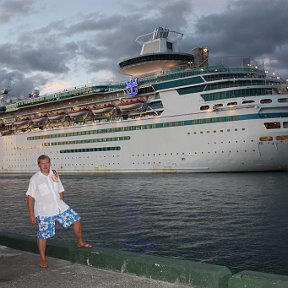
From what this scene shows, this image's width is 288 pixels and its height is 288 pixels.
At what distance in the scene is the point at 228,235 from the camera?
12.4m

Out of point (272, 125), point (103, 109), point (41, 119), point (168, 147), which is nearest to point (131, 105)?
point (103, 109)

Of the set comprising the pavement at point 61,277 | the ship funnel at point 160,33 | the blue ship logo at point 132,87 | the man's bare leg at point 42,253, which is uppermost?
the ship funnel at point 160,33

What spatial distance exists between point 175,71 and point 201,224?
35.0 m

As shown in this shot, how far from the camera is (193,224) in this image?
1438 centimetres

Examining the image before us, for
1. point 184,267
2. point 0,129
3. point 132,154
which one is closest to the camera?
point 184,267

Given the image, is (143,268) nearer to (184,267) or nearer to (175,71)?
(184,267)

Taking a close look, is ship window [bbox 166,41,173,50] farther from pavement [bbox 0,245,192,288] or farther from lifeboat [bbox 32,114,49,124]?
pavement [bbox 0,245,192,288]

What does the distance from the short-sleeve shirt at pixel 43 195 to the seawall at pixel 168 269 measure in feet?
2.11

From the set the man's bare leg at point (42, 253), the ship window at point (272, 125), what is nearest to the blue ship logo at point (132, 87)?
the ship window at point (272, 125)

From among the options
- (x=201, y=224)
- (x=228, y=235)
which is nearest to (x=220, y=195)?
(x=201, y=224)

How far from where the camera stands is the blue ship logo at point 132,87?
160 feet

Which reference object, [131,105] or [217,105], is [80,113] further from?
[217,105]

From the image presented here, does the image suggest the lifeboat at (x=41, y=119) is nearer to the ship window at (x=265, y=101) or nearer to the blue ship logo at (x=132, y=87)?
the blue ship logo at (x=132, y=87)

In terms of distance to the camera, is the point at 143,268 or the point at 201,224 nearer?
the point at 143,268
